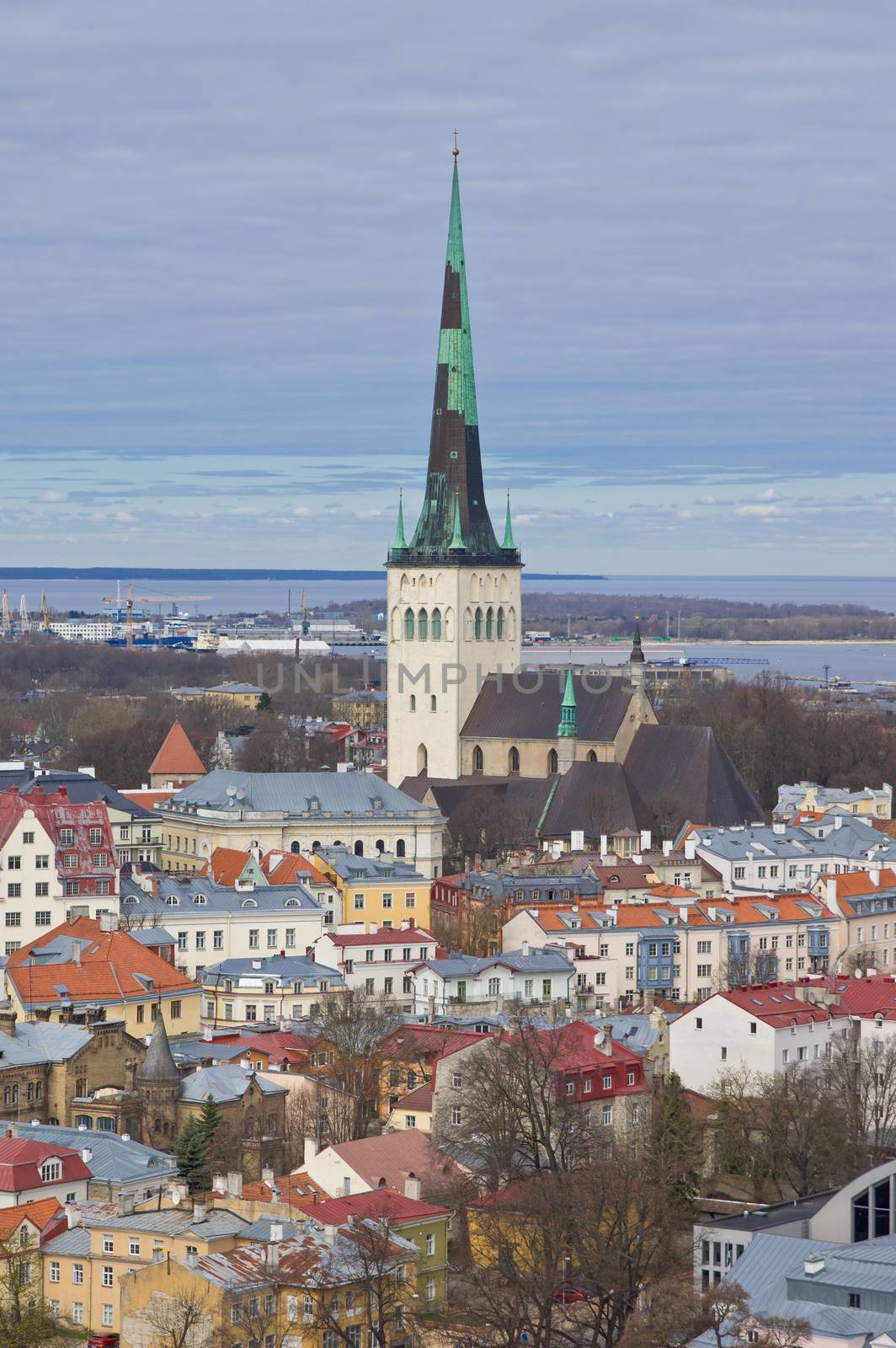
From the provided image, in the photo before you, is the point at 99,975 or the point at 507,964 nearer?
the point at 99,975

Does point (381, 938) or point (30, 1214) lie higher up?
point (381, 938)

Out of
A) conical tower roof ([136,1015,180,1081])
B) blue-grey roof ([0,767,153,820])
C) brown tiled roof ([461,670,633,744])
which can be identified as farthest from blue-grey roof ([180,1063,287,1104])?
brown tiled roof ([461,670,633,744])

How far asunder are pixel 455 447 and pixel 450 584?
495cm

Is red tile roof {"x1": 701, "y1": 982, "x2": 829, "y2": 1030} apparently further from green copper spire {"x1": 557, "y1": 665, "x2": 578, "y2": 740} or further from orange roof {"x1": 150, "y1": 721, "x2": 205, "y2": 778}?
orange roof {"x1": 150, "y1": 721, "x2": 205, "y2": 778}

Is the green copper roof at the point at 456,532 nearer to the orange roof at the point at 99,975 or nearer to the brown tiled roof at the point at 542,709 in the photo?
the brown tiled roof at the point at 542,709

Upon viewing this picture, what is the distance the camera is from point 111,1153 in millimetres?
55750

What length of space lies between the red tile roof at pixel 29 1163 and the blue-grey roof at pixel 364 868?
1241 inches

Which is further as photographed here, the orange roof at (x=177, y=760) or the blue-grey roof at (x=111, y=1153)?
the orange roof at (x=177, y=760)

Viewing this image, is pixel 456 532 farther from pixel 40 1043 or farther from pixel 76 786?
pixel 40 1043

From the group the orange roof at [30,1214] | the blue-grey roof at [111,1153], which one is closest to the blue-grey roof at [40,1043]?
the blue-grey roof at [111,1153]

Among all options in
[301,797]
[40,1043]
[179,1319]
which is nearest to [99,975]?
[40,1043]

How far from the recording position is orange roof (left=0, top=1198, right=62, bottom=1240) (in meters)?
51.6

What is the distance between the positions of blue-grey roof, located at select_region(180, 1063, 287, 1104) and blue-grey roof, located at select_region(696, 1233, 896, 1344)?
15755mm

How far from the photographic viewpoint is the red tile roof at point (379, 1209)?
168 ft
